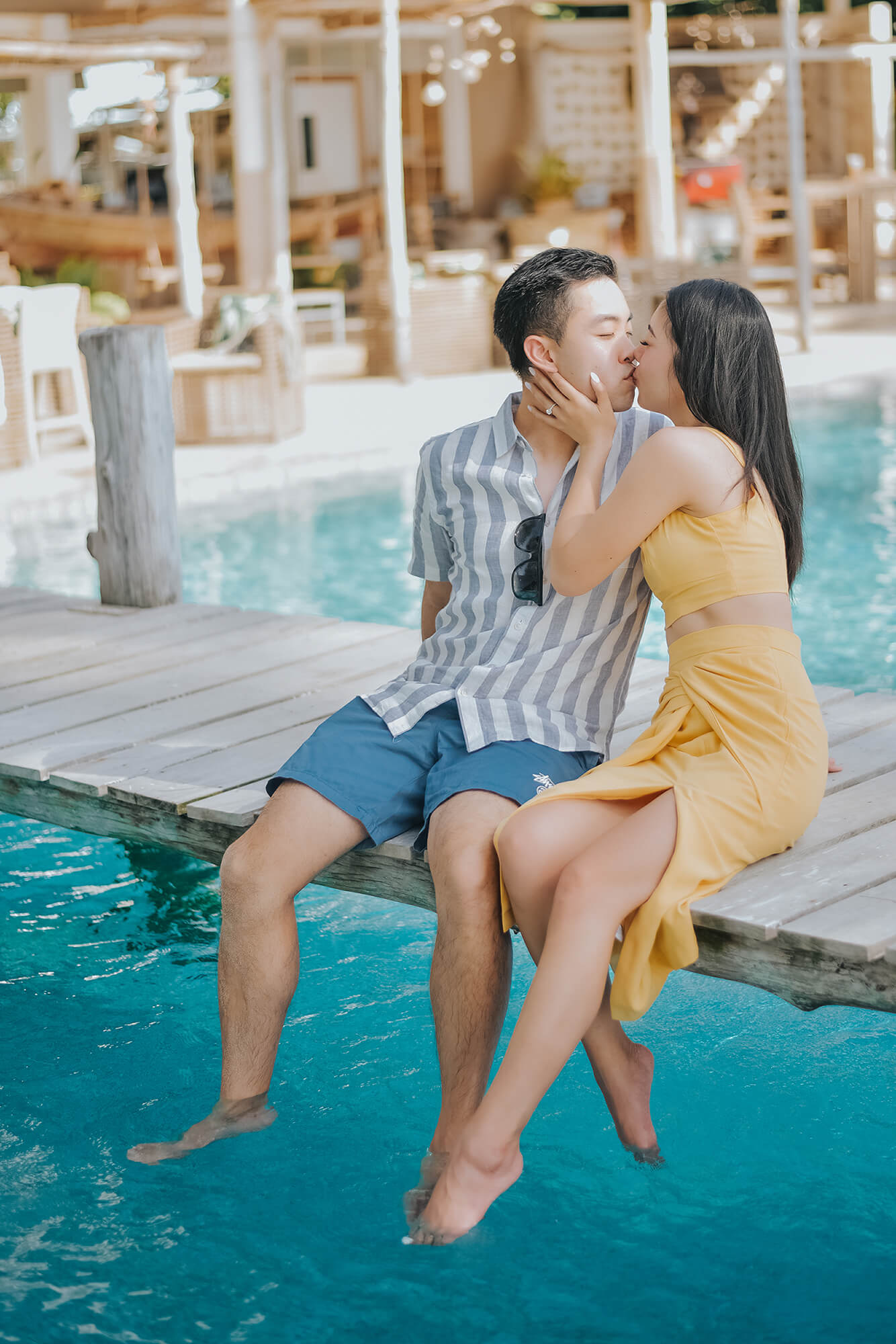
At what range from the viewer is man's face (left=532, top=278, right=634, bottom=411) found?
2.57 meters

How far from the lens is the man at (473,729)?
2344mm

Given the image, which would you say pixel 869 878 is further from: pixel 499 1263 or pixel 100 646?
pixel 100 646

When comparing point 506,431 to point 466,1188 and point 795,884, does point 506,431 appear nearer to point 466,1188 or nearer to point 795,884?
point 795,884

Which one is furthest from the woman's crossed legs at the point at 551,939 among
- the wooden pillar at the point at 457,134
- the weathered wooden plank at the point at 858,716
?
the wooden pillar at the point at 457,134

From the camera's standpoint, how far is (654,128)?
12.5 metres

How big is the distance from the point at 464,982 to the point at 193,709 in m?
1.46

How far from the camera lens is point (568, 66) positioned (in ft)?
55.6

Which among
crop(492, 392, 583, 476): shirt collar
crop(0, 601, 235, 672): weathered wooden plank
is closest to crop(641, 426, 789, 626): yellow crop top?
crop(492, 392, 583, 476): shirt collar

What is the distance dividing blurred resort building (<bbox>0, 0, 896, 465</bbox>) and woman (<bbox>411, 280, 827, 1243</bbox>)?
6.97 meters

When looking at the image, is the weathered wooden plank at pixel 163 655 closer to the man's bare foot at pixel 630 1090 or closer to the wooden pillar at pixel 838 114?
the man's bare foot at pixel 630 1090

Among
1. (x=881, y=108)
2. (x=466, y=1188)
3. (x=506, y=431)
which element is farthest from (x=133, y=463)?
(x=881, y=108)

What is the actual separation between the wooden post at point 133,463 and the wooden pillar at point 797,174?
8603 mm

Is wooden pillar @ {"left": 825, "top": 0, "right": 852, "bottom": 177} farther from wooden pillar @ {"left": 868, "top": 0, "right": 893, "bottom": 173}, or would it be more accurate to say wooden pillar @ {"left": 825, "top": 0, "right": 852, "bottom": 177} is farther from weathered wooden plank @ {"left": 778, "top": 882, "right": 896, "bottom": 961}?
weathered wooden plank @ {"left": 778, "top": 882, "right": 896, "bottom": 961}

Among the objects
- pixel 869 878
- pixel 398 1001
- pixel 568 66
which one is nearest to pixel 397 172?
pixel 568 66
